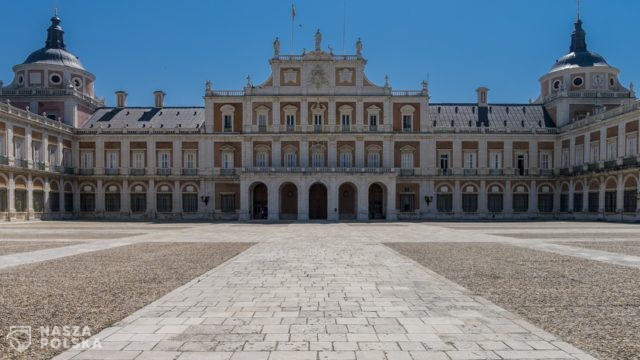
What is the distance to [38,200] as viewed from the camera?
147 feet

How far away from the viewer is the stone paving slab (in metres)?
5.96

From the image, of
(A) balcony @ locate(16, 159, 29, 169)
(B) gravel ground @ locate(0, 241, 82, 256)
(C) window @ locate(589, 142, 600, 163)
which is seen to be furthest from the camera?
(C) window @ locate(589, 142, 600, 163)

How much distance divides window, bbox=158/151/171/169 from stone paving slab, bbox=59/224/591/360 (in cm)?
4307

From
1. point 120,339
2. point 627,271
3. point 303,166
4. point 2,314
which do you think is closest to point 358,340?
point 120,339

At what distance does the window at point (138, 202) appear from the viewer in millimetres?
52031

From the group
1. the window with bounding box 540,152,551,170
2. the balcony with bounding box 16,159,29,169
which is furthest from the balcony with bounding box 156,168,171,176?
the window with bounding box 540,152,551,170

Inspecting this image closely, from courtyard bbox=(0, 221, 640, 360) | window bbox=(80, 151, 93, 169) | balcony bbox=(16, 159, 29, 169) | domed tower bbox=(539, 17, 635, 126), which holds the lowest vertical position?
courtyard bbox=(0, 221, 640, 360)

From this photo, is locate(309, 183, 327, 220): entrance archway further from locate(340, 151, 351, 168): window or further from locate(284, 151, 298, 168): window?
locate(340, 151, 351, 168): window

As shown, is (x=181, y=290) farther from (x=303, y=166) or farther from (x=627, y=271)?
(x=303, y=166)

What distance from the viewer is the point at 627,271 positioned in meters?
12.4

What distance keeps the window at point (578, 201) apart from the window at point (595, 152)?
3.80 metres

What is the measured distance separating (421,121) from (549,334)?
4580 centimetres

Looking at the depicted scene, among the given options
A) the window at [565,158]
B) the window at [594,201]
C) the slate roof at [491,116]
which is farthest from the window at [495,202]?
the window at [594,201]

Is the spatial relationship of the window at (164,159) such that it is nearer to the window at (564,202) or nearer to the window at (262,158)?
the window at (262,158)
